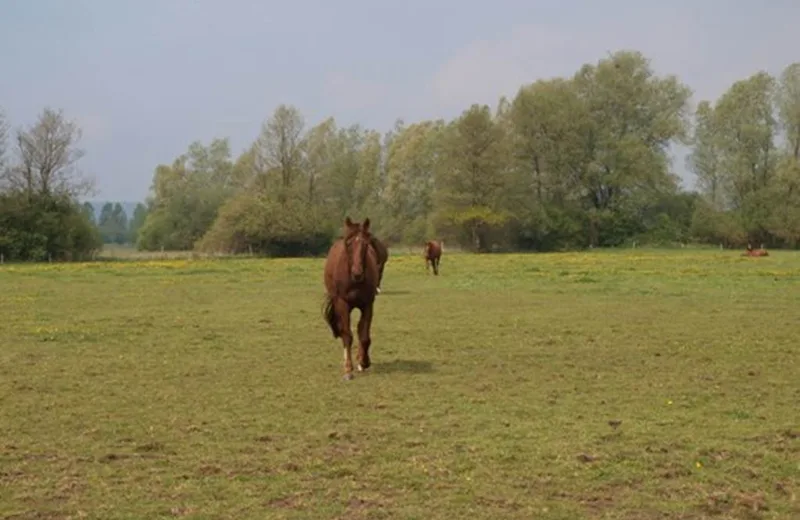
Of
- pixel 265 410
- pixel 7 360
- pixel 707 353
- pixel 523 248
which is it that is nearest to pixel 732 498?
pixel 265 410

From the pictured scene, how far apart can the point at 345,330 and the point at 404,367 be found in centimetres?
111

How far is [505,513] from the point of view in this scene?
588 centimetres

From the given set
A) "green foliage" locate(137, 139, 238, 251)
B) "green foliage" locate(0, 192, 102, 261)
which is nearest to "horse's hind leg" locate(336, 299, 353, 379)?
"green foliage" locate(0, 192, 102, 261)

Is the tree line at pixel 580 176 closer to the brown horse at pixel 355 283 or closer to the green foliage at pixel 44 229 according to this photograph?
the green foliage at pixel 44 229

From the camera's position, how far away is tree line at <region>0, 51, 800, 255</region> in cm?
7156

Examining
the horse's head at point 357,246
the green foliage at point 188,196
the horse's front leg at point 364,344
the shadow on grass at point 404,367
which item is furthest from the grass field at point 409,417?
the green foliage at point 188,196

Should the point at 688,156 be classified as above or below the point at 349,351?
above

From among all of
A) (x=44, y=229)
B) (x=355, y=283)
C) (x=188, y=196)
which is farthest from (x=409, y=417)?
(x=188, y=196)

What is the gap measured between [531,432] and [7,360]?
9411mm

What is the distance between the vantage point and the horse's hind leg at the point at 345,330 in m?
12.0

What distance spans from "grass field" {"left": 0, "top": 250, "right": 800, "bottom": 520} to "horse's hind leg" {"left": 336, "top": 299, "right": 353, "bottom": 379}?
0.87ft

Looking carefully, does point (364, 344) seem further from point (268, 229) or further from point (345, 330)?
point (268, 229)

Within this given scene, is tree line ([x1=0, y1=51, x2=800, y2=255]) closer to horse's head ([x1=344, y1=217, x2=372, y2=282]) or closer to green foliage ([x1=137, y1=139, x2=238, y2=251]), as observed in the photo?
green foliage ([x1=137, y1=139, x2=238, y2=251])

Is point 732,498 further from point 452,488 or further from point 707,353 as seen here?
point 707,353
